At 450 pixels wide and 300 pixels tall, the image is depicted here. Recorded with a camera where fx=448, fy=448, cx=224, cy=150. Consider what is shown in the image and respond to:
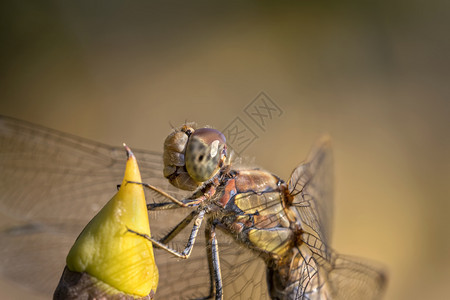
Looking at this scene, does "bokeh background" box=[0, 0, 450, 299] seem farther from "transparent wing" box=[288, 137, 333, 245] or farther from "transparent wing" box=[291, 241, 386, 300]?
"transparent wing" box=[291, 241, 386, 300]

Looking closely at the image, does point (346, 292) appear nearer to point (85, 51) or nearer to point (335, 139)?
point (335, 139)

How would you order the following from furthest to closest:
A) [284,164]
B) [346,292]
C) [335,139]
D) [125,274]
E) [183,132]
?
[335,139]
[284,164]
[346,292]
[183,132]
[125,274]

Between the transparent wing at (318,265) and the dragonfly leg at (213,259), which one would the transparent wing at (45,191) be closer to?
the dragonfly leg at (213,259)

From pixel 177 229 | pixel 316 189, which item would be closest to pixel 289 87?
pixel 316 189

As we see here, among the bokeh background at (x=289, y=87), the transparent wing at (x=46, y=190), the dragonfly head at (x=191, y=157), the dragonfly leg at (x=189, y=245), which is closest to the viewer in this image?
the dragonfly leg at (x=189, y=245)

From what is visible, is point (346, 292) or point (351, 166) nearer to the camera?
point (346, 292)

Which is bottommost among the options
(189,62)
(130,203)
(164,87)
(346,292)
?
(346,292)

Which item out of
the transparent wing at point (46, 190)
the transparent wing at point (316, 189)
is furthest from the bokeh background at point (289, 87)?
the transparent wing at point (46, 190)

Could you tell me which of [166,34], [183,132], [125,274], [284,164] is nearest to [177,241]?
[183,132]
